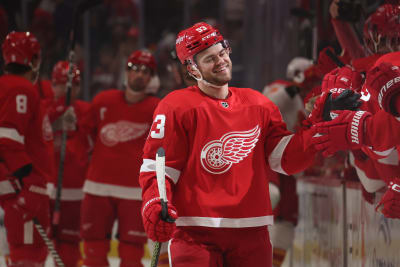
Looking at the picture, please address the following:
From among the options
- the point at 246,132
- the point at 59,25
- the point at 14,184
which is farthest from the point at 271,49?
the point at 246,132

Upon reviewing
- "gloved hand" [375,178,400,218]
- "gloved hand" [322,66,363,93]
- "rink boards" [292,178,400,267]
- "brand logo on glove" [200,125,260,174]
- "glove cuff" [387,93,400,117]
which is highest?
"gloved hand" [322,66,363,93]

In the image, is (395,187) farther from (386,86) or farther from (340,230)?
(340,230)

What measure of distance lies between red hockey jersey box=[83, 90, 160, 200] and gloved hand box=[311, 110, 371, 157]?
197 cm

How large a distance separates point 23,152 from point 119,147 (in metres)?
0.84

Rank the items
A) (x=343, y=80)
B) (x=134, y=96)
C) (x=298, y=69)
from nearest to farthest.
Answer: (x=343, y=80)
(x=134, y=96)
(x=298, y=69)

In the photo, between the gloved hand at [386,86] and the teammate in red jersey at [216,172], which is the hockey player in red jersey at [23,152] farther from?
the gloved hand at [386,86]

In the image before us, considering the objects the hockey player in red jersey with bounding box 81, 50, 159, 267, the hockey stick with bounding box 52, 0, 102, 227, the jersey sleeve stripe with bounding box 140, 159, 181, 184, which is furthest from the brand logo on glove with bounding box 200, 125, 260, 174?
the hockey stick with bounding box 52, 0, 102, 227

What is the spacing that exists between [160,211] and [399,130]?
807 millimetres

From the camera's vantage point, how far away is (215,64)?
8.79 ft

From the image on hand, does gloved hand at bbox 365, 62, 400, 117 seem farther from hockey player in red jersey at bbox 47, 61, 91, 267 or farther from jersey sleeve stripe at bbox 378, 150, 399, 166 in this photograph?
hockey player in red jersey at bbox 47, 61, 91, 267

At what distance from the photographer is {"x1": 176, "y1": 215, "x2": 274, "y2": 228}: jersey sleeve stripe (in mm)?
2527

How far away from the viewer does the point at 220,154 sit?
255 centimetres

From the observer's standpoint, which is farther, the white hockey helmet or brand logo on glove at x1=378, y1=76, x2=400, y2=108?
the white hockey helmet

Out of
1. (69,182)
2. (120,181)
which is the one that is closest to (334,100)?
(120,181)
